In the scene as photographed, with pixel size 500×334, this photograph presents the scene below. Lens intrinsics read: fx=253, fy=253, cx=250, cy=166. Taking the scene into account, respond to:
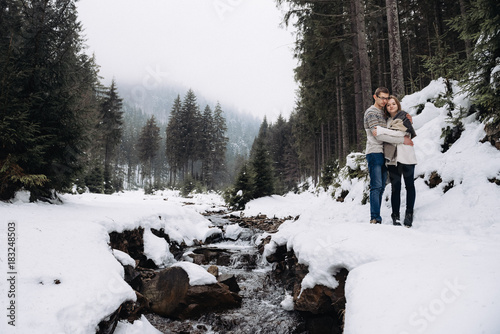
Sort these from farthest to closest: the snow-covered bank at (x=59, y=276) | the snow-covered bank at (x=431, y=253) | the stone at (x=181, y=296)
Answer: the stone at (x=181, y=296)
the snow-covered bank at (x=59, y=276)
the snow-covered bank at (x=431, y=253)

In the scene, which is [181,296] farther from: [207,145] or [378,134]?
[207,145]

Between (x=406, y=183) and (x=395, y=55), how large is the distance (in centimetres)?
537

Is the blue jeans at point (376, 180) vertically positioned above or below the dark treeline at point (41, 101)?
below

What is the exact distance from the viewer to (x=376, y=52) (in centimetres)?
1859

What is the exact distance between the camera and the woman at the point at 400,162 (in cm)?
455

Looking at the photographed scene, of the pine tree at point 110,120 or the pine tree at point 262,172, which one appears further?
the pine tree at point 110,120

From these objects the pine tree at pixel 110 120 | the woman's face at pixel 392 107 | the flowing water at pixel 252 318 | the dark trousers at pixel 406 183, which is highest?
the pine tree at pixel 110 120

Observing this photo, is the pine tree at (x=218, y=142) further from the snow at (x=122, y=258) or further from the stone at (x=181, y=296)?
the stone at (x=181, y=296)

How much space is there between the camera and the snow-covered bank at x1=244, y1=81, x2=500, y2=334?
2.07 meters

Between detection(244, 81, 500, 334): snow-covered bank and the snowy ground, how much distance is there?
1cm

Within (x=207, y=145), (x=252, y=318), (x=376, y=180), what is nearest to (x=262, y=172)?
(x=376, y=180)

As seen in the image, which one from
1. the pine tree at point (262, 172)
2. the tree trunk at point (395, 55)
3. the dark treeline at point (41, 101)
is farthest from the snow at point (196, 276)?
the pine tree at point (262, 172)

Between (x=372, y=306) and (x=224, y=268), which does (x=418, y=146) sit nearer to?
(x=372, y=306)

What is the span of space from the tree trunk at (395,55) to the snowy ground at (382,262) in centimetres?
208
